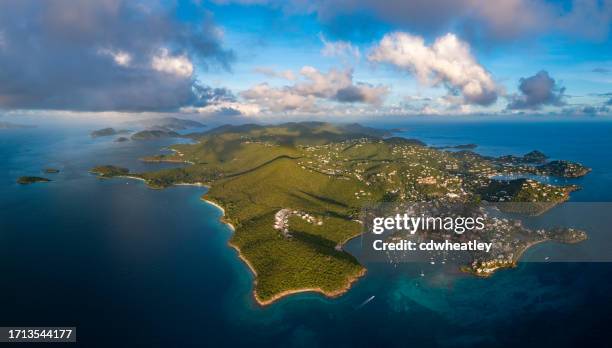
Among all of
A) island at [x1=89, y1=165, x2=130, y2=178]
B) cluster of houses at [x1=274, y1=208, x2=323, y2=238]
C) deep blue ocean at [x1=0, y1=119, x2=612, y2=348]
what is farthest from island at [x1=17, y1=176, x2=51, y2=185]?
cluster of houses at [x1=274, y1=208, x2=323, y2=238]

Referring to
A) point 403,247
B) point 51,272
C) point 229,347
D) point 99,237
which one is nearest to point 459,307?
point 403,247

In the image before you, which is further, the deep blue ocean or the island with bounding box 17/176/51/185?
the island with bounding box 17/176/51/185

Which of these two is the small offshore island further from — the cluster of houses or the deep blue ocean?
the deep blue ocean

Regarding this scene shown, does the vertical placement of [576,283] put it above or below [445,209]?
below

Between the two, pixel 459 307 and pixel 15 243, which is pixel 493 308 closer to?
pixel 459 307

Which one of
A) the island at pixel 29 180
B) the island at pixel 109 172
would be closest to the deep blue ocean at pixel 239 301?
the island at pixel 29 180

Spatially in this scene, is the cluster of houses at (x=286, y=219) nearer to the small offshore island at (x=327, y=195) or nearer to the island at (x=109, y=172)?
the small offshore island at (x=327, y=195)

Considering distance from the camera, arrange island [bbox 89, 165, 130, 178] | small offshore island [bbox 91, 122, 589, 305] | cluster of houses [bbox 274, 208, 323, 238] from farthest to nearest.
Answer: island [bbox 89, 165, 130, 178] → cluster of houses [bbox 274, 208, 323, 238] → small offshore island [bbox 91, 122, 589, 305]

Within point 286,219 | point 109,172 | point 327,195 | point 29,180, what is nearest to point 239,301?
point 286,219
